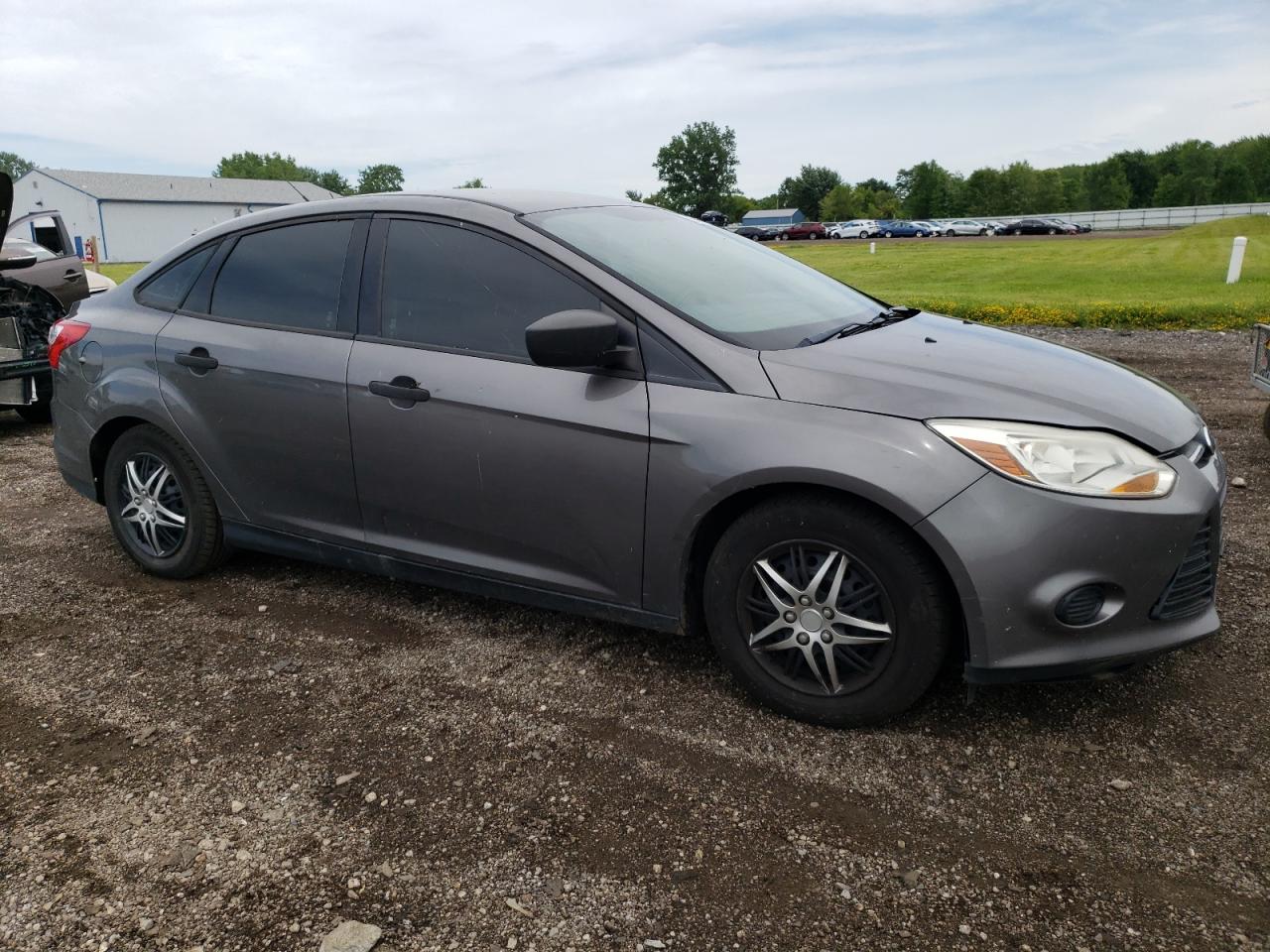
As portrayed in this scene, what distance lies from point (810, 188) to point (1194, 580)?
442 feet

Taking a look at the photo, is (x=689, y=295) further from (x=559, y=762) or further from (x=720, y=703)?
(x=559, y=762)

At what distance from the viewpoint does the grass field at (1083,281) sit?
43.5 feet

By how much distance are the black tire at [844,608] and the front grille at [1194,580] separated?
0.63 meters

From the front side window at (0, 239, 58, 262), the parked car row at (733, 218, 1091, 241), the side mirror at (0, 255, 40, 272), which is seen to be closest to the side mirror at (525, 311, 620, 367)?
the side mirror at (0, 255, 40, 272)

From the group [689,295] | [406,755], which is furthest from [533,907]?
[689,295]

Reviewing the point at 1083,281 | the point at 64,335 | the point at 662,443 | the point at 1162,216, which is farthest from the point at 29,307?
the point at 1162,216

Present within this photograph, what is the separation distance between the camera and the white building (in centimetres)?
7769

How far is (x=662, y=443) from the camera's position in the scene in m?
3.23

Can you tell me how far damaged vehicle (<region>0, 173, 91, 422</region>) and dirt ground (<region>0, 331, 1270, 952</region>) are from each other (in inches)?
187

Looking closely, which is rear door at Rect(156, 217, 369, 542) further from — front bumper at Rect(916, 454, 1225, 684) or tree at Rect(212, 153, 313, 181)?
tree at Rect(212, 153, 313, 181)

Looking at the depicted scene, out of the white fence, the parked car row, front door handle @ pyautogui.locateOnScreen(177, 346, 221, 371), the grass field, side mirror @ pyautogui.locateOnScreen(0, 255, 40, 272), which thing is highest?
the white fence

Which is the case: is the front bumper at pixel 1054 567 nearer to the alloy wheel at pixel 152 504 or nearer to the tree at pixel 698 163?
the alloy wheel at pixel 152 504

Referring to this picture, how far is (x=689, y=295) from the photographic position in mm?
3527

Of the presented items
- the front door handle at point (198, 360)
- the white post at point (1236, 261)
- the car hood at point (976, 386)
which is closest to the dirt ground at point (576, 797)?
the car hood at point (976, 386)
